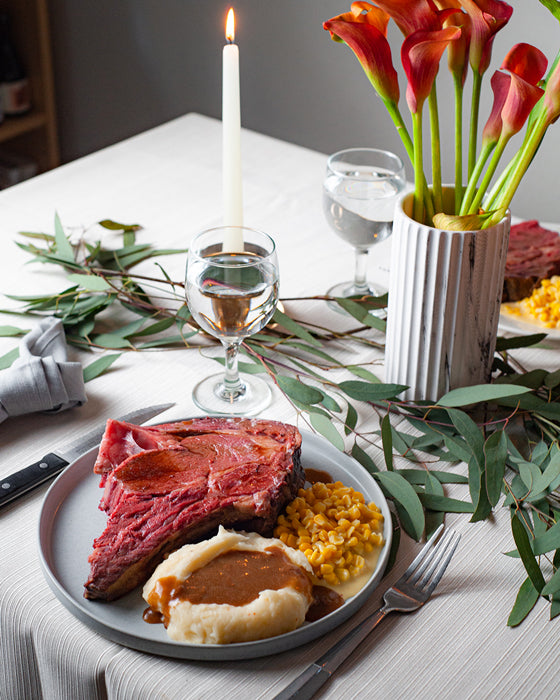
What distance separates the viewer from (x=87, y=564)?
2.57 feet

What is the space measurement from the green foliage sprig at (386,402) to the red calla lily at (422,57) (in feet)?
1.17

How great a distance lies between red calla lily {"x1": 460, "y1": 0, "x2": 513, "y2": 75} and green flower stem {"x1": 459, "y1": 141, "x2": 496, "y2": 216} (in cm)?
9

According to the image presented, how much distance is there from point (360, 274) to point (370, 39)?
1.62 ft

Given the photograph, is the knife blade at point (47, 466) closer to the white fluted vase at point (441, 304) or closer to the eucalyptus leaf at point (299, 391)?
the eucalyptus leaf at point (299, 391)

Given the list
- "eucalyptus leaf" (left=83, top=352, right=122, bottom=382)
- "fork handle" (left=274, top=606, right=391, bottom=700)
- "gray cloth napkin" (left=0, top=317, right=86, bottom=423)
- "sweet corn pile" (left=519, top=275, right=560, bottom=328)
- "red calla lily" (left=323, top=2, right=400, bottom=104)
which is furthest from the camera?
"sweet corn pile" (left=519, top=275, right=560, bottom=328)

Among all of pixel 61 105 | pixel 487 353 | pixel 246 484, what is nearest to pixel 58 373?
pixel 246 484

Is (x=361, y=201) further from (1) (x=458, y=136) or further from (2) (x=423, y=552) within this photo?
(2) (x=423, y=552)

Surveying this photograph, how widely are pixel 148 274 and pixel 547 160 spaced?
72.1 inches

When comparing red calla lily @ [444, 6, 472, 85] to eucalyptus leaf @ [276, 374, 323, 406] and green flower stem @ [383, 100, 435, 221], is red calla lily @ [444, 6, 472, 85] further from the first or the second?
eucalyptus leaf @ [276, 374, 323, 406]

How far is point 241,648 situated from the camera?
676mm

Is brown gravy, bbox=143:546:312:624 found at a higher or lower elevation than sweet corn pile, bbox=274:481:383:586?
higher

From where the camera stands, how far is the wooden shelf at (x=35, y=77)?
3.27 meters

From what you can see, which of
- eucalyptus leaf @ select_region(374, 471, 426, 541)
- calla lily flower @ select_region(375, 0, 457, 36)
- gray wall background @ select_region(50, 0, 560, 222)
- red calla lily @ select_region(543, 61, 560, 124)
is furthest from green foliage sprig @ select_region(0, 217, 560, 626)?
gray wall background @ select_region(50, 0, 560, 222)

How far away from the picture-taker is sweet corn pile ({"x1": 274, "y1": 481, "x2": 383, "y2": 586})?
2.50 ft
